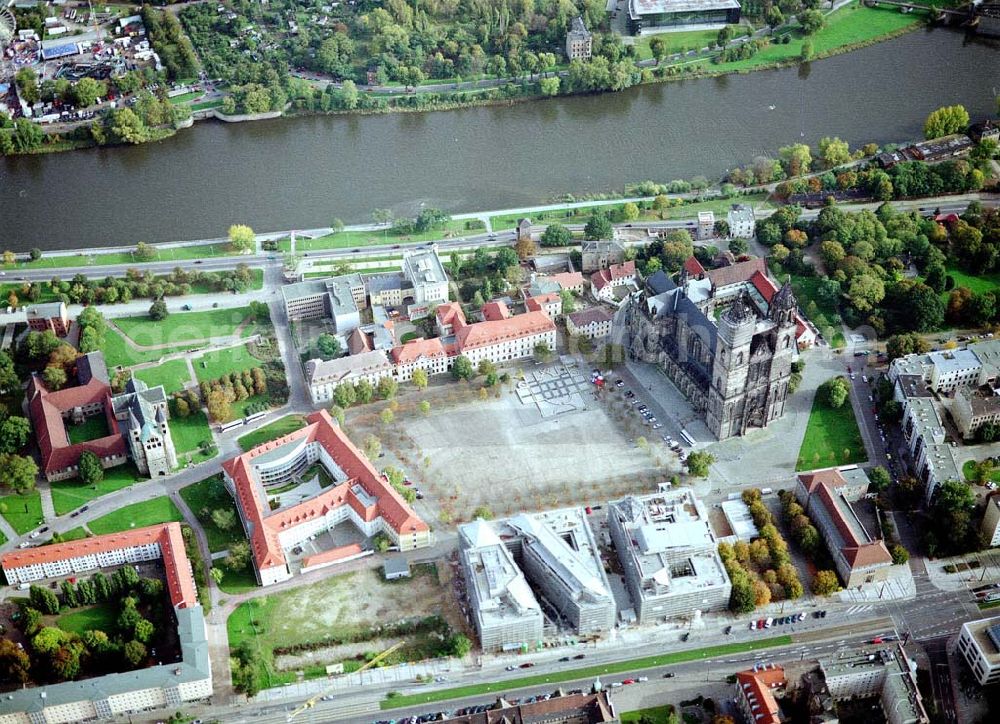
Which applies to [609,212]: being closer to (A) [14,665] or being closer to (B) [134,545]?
(B) [134,545]

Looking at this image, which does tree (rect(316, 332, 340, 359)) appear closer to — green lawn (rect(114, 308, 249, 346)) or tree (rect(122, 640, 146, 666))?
green lawn (rect(114, 308, 249, 346))

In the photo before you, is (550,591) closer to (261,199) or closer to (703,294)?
(703,294)

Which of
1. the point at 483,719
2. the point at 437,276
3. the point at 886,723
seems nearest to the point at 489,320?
the point at 437,276

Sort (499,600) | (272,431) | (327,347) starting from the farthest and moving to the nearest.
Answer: (327,347) < (272,431) < (499,600)

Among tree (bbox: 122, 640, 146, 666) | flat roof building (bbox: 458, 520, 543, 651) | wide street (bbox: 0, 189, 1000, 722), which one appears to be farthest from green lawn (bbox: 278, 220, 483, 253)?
tree (bbox: 122, 640, 146, 666)

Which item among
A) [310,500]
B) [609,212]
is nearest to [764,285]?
[609,212]

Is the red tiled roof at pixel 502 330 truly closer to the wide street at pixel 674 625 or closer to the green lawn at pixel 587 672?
the wide street at pixel 674 625

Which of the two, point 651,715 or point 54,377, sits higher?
point 54,377
